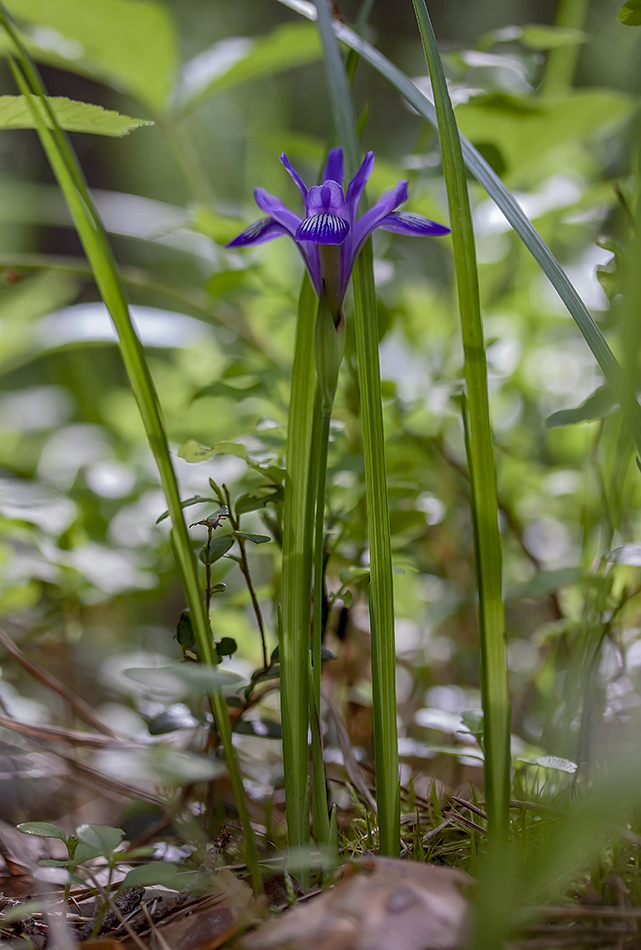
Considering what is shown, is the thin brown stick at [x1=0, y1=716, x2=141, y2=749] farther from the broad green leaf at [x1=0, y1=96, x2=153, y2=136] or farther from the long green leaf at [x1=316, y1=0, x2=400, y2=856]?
the broad green leaf at [x1=0, y1=96, x2=153, y2=136]

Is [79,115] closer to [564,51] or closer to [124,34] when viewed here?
[124,34]

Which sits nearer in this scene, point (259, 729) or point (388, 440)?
point (259, 729)

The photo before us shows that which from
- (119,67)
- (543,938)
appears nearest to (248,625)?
(543,938)

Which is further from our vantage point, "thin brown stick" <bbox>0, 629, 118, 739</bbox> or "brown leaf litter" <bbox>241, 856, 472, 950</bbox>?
"thin brown stick" <bbox>0, 629, 118, 739</bbox>

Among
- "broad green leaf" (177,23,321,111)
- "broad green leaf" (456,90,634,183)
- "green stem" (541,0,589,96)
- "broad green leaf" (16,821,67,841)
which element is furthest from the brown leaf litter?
"green stem" (541,0,589,96)

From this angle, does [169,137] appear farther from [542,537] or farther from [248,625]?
[542,537]

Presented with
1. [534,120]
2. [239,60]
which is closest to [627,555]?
[534,120]

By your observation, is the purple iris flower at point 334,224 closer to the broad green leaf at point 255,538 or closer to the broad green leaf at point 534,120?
the broad green leaf at point 255,538

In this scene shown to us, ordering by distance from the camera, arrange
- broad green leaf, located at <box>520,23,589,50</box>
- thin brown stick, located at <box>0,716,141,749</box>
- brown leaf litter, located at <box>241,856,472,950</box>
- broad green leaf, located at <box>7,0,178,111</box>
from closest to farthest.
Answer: brown leaf litter, located at <box>241,856,472,950</box>, thin brown stick, located at <box>0,716,141,749</box>, broad green leaf, located at <box>520,23,589,50</box>, broad green leaf, located at <box>7,0,178,111</box>
